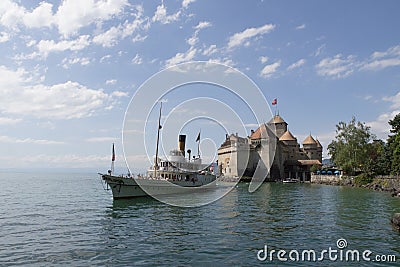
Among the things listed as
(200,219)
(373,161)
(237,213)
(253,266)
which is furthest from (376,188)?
(253,266)

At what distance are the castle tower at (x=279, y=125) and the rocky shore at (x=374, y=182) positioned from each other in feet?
82.9

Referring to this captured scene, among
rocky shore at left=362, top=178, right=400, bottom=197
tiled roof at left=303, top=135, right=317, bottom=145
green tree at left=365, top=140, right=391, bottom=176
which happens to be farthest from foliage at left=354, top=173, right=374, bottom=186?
tiled roof at left=303, top=135, right=317, bottom=145

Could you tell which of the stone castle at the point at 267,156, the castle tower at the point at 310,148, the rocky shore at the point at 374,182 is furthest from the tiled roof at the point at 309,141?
the rocky shore at the point at 374,182

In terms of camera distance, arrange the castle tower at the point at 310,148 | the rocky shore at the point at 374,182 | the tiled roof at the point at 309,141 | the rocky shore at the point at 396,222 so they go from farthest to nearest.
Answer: the tiled roof at the point at 309,141, the castle tower at the point at 310,148, the rocky shore at the point at 374,182, the rocky shore at the point at 396,222

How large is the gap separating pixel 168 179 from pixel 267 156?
5961cm

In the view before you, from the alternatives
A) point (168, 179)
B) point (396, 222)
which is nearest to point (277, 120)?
point (168, 179)

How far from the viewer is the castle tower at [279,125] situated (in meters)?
113

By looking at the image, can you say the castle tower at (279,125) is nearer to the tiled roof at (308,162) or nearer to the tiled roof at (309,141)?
the tiled roof at (309,141)

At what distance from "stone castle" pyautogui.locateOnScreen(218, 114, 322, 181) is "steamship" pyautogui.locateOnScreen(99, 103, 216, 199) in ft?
125

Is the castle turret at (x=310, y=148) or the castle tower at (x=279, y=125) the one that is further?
the castle tower at (x=279, y=125)

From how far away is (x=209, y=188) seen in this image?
184ft

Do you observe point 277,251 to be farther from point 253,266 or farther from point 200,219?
point 200,219

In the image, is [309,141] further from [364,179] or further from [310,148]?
[364,179]

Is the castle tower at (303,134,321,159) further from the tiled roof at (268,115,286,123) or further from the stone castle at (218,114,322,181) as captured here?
the tiled roof at (268,115,286,123)
